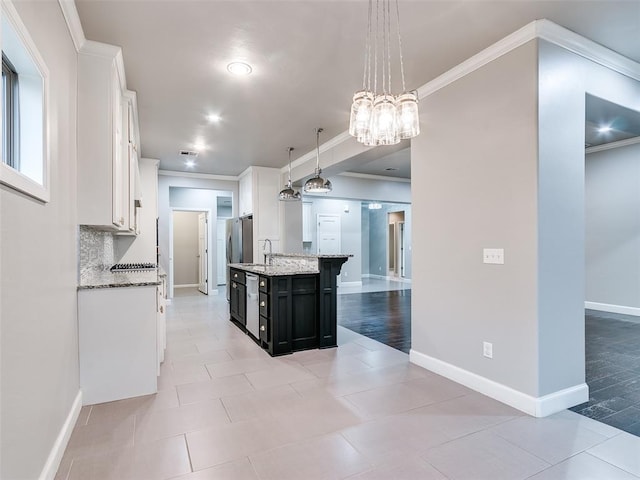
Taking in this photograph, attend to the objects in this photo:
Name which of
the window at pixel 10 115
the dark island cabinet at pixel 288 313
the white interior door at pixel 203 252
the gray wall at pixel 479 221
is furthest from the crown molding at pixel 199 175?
the window at pixel 10 115

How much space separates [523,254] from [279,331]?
2.46m

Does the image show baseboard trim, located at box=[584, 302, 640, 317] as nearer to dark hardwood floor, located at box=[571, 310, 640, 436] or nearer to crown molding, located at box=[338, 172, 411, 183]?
dark hardwood floor, located at box=[571, 310, 640, 436]

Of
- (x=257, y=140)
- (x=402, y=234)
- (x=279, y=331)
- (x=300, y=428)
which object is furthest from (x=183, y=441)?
(x=402, y=234)

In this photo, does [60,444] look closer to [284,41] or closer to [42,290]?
[42,290]

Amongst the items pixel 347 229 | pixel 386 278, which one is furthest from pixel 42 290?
pixel 386 278

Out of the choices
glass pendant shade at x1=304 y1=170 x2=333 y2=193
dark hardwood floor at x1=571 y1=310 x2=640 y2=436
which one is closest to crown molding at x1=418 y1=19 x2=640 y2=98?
glass pendant shade at x1=304 y1=170 x2=333 y2=193

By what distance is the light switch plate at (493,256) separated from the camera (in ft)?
8.77

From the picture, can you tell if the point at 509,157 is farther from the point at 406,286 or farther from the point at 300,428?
the point at 406,286

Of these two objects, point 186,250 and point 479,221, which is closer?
point 479,221

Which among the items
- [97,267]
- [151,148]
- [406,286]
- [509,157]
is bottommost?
[406,286]

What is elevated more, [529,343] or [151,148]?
[151,148]

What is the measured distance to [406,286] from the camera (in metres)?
9.64

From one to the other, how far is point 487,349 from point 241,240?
5.42 metres

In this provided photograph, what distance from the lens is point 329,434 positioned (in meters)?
2.18
